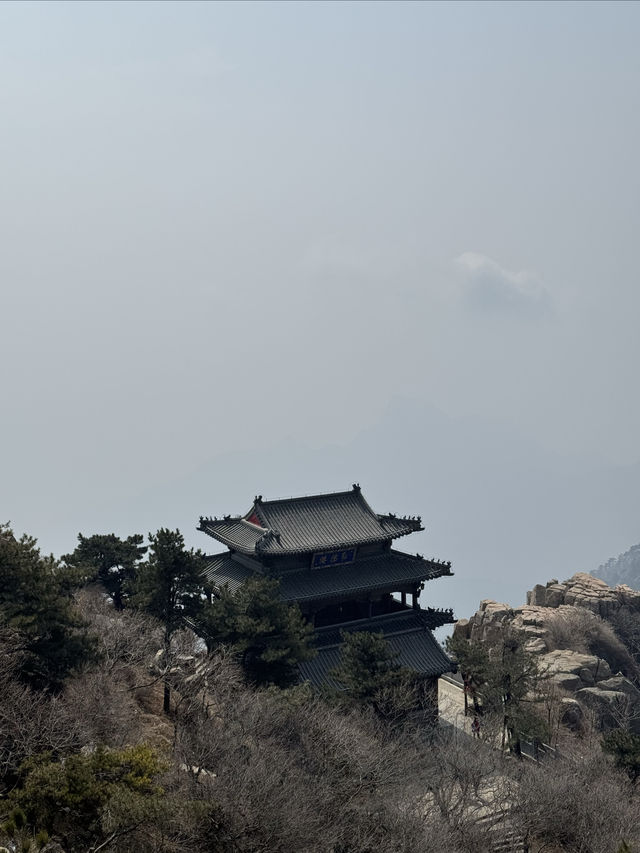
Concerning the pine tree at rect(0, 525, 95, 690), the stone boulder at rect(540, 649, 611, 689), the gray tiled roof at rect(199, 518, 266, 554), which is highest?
the gray tiled roof at rect(199, 518, 266, 554)

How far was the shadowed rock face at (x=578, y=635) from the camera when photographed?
36.4 metres

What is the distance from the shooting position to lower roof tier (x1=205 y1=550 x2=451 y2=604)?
109 feet

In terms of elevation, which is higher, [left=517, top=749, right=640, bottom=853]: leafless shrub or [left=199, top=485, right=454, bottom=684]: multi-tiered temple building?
[left=199, top=485, right=454, bottom=684]: multi-tiered temple building

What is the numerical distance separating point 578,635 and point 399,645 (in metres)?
15.0

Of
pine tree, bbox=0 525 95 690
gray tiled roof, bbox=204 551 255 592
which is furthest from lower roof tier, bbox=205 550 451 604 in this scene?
pine tree, bbox=0 525 95 690

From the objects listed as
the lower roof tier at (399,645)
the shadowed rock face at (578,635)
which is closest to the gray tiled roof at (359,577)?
the lower roof tier at (399,645)

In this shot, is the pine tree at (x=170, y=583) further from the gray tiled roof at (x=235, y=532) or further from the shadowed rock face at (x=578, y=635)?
the shadowed rock face at (x=578, y=635)

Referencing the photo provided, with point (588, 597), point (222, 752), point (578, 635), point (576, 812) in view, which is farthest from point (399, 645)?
point (588, 597)

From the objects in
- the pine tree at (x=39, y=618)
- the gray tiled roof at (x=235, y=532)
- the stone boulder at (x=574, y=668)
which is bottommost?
the stone boulder at (x=574, y=668)

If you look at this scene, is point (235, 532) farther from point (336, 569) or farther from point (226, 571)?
point (336, 569)

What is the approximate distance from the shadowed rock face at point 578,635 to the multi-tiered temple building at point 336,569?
6622mm

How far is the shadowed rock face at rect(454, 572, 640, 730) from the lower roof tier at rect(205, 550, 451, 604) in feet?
22.6

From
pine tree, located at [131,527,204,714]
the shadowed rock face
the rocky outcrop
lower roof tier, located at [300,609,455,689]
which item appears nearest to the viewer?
pine tree, located at [131,527,204,714]

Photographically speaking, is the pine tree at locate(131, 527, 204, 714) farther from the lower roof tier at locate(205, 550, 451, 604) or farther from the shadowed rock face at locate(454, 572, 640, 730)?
the shadowed rock face at locate(454, 572, 640, 730)
